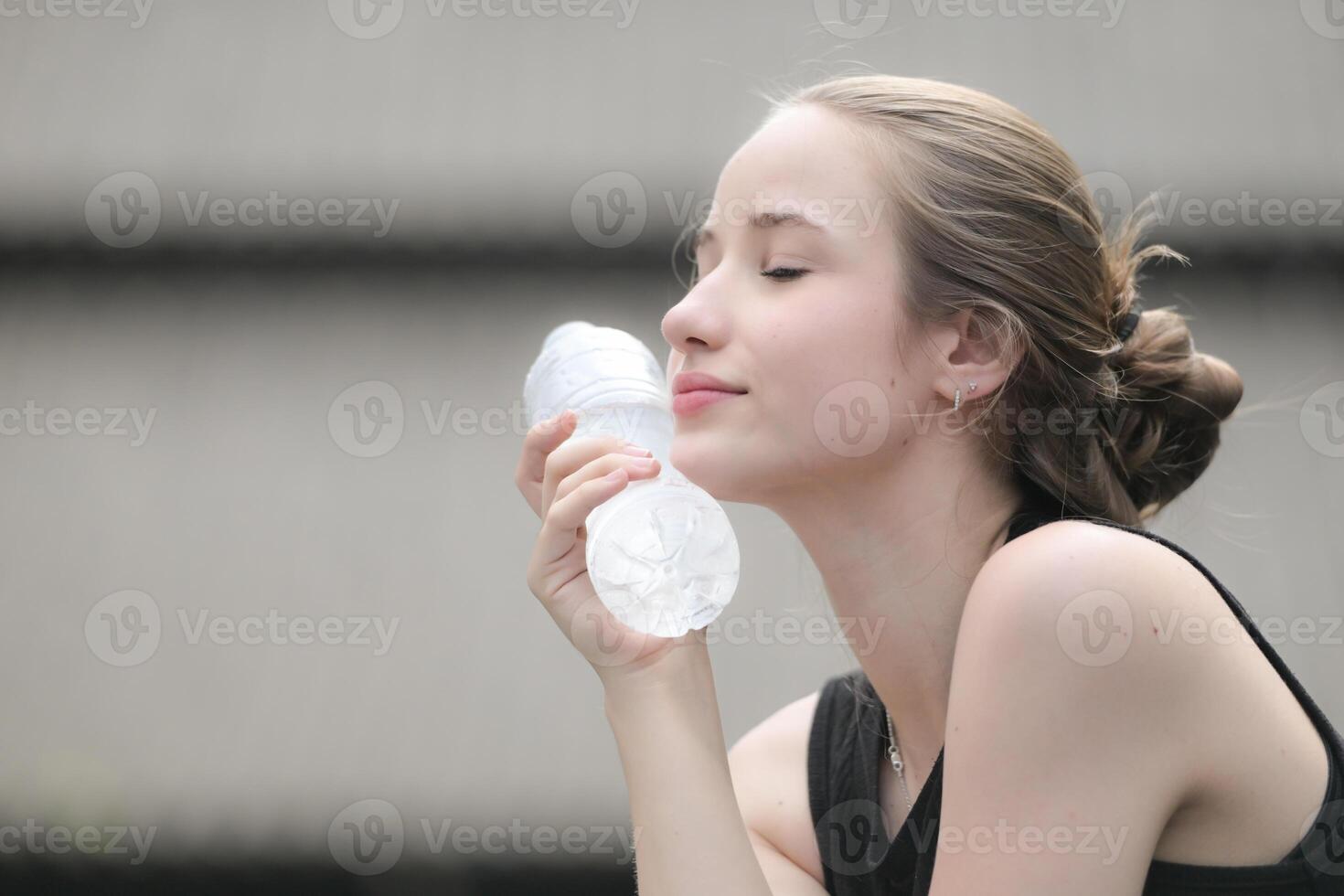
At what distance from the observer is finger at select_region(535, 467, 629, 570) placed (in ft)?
3.99

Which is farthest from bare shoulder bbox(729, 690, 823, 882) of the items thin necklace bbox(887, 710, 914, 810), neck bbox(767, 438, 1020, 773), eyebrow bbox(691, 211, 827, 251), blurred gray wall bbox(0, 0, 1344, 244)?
blurred gray wall bbox(0, 0, 1344, 244)

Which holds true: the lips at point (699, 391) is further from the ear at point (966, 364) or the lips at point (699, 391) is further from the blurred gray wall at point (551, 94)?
the blurred gray wall at point (551, 94)

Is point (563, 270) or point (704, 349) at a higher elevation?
point (563, 270)

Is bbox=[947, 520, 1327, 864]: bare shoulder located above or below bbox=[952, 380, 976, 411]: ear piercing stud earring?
below

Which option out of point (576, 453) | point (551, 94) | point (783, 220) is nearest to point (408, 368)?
point (551, 94)

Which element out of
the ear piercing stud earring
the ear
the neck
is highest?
the ear

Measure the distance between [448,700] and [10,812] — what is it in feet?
2.72

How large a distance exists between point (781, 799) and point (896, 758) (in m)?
0.20

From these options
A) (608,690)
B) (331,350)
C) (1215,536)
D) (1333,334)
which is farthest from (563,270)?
(1333,334)

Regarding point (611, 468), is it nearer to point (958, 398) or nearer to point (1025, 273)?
point (958, 398)

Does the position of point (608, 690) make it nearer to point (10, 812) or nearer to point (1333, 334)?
point (10, 812)

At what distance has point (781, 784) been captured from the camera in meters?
1.62

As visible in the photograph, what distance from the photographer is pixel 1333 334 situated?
2217 millimetres

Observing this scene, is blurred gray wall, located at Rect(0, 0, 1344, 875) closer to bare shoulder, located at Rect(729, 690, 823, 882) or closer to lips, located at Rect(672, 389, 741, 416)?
bare shoulder, located at Rect(729, 690, 823, 882)
